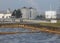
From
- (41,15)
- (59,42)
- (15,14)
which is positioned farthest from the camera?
(41,15)

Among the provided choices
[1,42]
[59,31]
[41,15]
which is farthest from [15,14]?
[1,42]

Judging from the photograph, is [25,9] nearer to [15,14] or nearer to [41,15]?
[41,15]

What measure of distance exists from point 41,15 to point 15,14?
59.5 ft

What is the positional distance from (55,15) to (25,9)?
45544 mm

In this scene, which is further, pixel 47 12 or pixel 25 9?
pixel 25 9

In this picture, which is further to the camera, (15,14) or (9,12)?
(9,12)

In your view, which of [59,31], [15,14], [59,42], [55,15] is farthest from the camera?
[15,14]

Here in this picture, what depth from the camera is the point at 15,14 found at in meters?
131

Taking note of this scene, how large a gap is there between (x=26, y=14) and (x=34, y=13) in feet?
15.1

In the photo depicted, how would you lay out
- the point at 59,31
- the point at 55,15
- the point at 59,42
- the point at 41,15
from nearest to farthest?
1. the point at 59,42
2. the point at 59,31
3. the point at 55,15
4. the point at 41,15

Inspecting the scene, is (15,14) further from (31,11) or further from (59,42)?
(59,42)

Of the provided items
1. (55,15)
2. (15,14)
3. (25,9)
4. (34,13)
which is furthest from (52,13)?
(25,9)

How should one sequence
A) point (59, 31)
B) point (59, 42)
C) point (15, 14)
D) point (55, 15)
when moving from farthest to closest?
point (15, 14) < point (55, 15) < point (59, 31) < point (59, 42)

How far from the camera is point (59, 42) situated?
29859 mm
